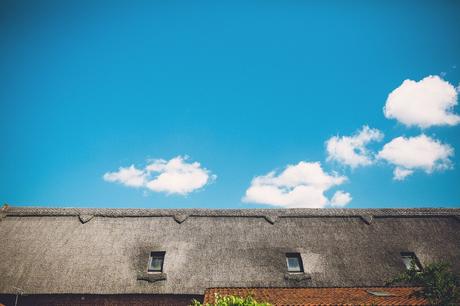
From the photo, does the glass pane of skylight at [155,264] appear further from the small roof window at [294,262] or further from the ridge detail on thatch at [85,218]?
the small roof window at [294,262]

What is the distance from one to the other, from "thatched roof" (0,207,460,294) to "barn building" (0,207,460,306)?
0.18ft

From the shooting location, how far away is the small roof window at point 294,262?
14.5 m

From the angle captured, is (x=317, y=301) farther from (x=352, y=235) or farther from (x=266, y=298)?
(x=352, y=235)

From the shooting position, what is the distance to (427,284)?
7.97m

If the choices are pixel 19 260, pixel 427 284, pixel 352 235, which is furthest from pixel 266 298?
pixel 19 260

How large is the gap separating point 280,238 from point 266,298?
4.75 meters

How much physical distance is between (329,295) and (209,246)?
20.9ft

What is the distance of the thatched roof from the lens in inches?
535

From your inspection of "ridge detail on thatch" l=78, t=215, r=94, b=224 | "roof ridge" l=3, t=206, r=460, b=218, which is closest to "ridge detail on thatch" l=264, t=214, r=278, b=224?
"roof ridge" l=3, t=206, r=460, b=218

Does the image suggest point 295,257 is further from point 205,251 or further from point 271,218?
point 205,251

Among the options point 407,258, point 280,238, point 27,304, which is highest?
point 280,238

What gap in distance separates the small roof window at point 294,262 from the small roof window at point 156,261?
21.3 ft

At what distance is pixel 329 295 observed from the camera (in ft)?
38.9

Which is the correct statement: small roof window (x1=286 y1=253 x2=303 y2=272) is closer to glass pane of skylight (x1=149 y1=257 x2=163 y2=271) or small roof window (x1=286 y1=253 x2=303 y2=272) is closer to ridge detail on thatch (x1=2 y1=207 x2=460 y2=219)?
ridge detail on thatch (x1=2 y1=207 x2=460 y2=219)
